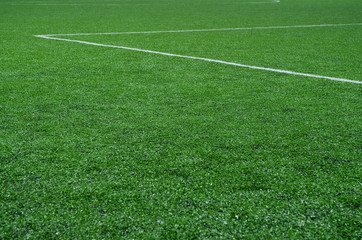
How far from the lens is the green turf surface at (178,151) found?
1479 mm

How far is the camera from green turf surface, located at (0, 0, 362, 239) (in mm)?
1479

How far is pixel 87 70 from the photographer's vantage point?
3.88m

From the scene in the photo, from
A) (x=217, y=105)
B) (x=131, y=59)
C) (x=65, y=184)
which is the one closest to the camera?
(x=65, y=184)

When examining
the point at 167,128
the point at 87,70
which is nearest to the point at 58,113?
the point at 167,128

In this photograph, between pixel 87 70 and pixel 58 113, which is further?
pixel 87 70

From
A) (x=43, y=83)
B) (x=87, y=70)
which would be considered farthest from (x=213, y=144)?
(x=87, y=70)

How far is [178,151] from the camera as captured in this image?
6.78 feet

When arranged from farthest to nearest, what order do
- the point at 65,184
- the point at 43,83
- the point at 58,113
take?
the point at 43,83, the point at 58,113, the point at 65,184

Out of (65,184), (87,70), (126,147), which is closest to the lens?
(65,184)

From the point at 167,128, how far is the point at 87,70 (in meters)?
1.72

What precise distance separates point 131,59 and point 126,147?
95.5 inches

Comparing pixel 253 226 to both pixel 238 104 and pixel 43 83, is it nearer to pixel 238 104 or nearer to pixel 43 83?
pixel 238 104

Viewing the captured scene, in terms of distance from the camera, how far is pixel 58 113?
2.62 meters

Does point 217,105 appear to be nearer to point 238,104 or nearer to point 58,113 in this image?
point 238,104
